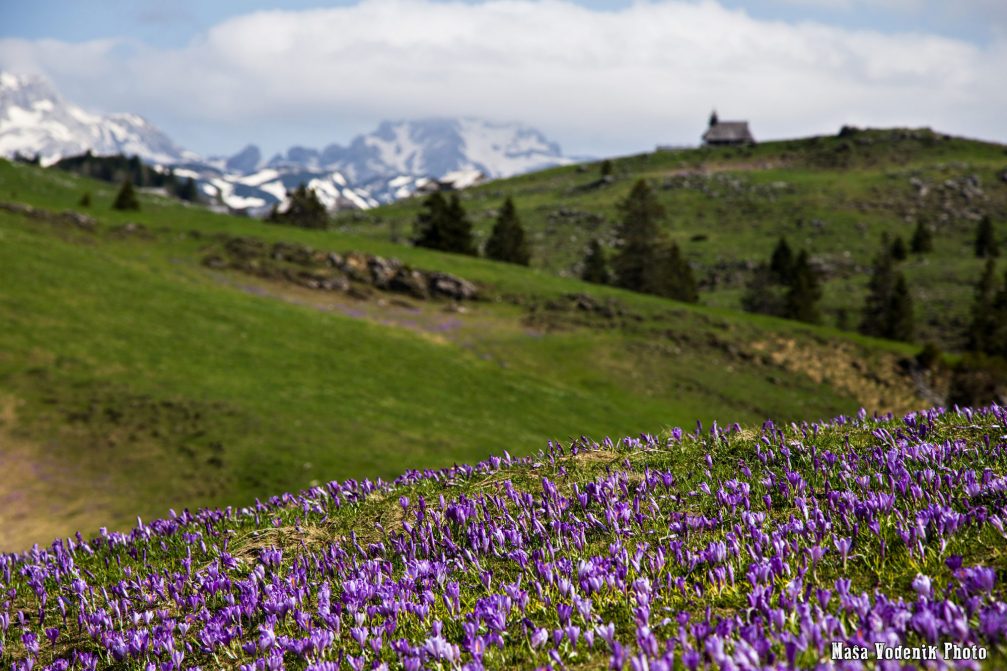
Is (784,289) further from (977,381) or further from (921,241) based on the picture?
(977,381)

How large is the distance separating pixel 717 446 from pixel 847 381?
203 ft

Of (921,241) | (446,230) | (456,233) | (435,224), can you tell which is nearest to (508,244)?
(456,233)

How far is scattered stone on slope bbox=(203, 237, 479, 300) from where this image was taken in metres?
68.8

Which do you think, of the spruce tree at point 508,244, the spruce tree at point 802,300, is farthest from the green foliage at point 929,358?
the spruce tree at point 508,244

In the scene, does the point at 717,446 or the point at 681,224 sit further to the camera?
the point at 681,224

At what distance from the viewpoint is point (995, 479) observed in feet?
16.1

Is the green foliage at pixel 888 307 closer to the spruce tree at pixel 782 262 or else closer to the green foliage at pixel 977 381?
the spruce tree at pixel 782 262

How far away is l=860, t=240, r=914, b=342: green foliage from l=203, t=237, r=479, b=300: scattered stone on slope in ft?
165

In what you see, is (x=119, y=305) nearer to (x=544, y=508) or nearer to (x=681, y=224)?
(x=544, y=508)

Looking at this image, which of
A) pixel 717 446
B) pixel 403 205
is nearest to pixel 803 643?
pixel 717 446

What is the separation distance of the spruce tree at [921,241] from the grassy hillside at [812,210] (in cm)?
250

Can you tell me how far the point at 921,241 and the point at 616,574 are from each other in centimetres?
13553

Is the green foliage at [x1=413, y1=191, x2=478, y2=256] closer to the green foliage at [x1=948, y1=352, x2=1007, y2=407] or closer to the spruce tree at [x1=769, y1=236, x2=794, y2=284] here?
the spruce tree at [x1=769, y1=236, x2=794, y2=284]

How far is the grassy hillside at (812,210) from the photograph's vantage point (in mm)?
107938
